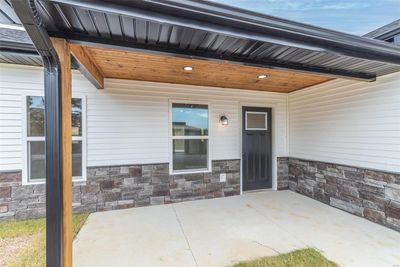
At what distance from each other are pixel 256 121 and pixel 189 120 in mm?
1855

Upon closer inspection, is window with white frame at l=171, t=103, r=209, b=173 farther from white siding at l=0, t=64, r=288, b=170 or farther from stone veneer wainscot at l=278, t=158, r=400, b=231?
stone veneer wainscot at l=278, t=158, r=400, b=231

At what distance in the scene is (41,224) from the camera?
137 inches

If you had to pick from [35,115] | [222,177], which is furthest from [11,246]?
[222,177]

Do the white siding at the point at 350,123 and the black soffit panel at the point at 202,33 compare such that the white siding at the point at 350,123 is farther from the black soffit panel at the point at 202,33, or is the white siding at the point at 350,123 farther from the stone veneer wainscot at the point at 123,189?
the stone veneer wainscot at the point at 123,189

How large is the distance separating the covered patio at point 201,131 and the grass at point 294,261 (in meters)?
0.16

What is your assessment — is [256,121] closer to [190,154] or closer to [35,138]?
[190,154]

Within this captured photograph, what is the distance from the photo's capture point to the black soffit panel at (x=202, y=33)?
63.3 inches

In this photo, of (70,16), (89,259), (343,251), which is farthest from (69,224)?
(343,251)

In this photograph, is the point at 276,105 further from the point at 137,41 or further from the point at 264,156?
the point at 137,41

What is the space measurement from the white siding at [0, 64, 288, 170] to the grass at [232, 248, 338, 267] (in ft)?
8.83

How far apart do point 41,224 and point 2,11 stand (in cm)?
329

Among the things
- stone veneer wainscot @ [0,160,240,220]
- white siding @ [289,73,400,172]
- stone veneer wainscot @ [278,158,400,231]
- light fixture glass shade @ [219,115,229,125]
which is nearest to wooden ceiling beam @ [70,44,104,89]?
stone veneer wainscot @ [0,160,240,220]

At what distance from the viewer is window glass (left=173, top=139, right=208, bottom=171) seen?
4.70 meters

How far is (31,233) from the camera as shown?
3.15 meters
